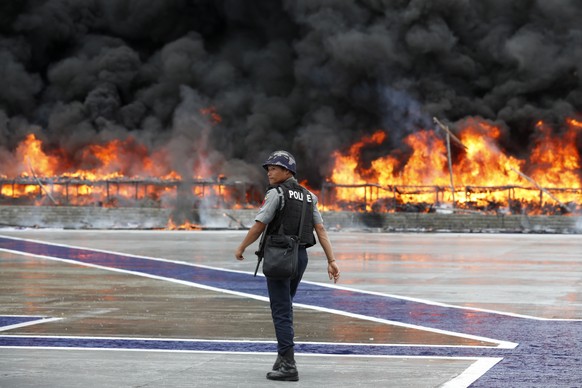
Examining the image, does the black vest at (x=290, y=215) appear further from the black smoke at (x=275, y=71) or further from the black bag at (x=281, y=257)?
the black smoke at (x=275, y=71)

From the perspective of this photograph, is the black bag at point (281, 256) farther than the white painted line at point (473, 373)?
Yes

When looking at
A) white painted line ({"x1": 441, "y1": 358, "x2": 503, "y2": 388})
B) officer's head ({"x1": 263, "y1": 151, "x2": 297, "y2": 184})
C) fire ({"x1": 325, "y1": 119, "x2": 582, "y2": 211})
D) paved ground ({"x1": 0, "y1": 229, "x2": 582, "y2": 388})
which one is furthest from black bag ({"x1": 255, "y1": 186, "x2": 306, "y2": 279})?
fire ({"x1": 325, "y1": 119, "x2": 582, "y2": 211})

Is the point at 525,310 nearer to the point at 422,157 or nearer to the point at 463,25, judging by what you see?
the point at 422,157

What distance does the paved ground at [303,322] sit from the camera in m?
7.73

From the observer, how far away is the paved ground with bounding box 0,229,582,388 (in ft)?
25.4

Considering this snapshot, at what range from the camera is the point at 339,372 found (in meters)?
7.80

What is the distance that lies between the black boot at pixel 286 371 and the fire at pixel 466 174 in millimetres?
29606

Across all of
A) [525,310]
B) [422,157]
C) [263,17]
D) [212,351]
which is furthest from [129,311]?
[263,17]

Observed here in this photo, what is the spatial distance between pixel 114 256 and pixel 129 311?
338 inches

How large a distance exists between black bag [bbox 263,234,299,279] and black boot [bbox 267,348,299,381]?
0.53 metres

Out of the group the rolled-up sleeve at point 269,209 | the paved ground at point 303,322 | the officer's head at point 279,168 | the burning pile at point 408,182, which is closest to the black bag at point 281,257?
the rolled-up sleeve at point 269,209

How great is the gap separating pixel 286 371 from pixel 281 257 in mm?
766

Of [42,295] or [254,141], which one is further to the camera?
[254,141]

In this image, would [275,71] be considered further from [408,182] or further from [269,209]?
[269,209]
